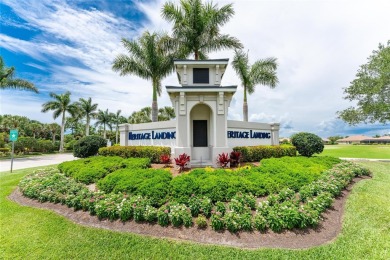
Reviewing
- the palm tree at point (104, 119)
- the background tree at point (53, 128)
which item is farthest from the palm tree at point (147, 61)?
the background tree at point (53, 128)

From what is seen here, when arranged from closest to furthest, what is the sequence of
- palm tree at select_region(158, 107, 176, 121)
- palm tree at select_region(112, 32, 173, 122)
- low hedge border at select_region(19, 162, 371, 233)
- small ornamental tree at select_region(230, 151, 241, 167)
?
low hedge border at select_region(19, 162, 371, 233)
small ornamental tree at select_region(230, 151, 241, 167)
palm tree at select_region(112, 32, 173, 122)
palm tree at select_region(158, 107, 176, 121)

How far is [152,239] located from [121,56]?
18.2 m

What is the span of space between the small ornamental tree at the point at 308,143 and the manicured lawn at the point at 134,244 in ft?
29.7

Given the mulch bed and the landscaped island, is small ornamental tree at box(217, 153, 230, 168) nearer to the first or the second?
the landscaped island

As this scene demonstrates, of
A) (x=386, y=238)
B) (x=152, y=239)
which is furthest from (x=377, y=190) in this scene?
(x=152, y=239)

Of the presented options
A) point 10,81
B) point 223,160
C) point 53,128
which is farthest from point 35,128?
point 223,160

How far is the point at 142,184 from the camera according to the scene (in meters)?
6.50

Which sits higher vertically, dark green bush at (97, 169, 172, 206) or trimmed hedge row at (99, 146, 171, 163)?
trimmed hedge row at (99, 146, 171, 163)

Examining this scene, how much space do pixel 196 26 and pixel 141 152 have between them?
39.5 feet

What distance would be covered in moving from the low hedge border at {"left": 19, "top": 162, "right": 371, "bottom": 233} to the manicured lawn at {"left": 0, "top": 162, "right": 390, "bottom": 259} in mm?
586

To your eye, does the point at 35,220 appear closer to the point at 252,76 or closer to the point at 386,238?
the point at 386,238

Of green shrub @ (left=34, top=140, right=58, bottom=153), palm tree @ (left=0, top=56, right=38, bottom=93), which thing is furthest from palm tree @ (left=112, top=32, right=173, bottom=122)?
green shrub @ (left=34, top=140, right=58, bottom=153)

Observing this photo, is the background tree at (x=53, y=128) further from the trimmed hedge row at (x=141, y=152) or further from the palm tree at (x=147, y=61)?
the trimmed hedge row at (x=141, y=152)

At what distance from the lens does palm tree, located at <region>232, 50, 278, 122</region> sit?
66.9ft
